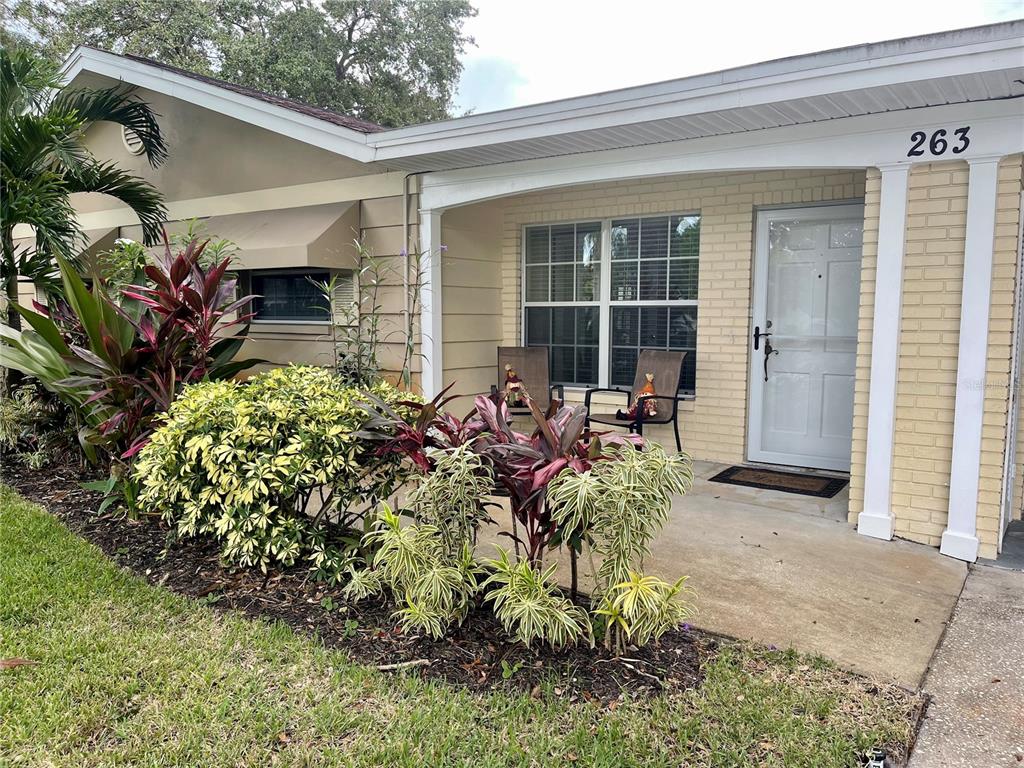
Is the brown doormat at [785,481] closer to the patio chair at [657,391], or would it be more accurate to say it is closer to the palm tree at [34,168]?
the patio chair at [657,391]

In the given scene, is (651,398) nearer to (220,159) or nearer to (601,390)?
(601,390)

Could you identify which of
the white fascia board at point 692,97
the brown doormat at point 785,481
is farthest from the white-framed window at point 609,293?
the white fascia board at point 692,97

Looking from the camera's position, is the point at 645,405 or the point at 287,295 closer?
the point at 645,405

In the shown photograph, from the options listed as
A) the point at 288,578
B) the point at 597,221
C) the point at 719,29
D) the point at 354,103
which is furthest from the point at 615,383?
the point at 354,103

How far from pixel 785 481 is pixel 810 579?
195cm

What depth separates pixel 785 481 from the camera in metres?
5.39

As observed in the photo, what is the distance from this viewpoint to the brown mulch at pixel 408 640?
2521 mm

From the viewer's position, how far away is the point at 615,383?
6586 millimetres

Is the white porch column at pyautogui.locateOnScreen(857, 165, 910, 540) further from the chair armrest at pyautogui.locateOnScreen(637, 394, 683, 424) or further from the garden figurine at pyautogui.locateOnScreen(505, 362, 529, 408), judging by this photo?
the garden figurine at pyautogui.locateOnScreen(505, 362, 529, 408)

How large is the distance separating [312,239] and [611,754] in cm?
508

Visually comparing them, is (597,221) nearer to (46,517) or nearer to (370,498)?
(370,498)

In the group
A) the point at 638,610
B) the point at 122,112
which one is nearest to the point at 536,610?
the point at 638,610

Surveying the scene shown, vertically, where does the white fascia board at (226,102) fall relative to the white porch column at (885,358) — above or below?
above

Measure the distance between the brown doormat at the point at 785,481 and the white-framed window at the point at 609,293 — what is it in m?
0.90
